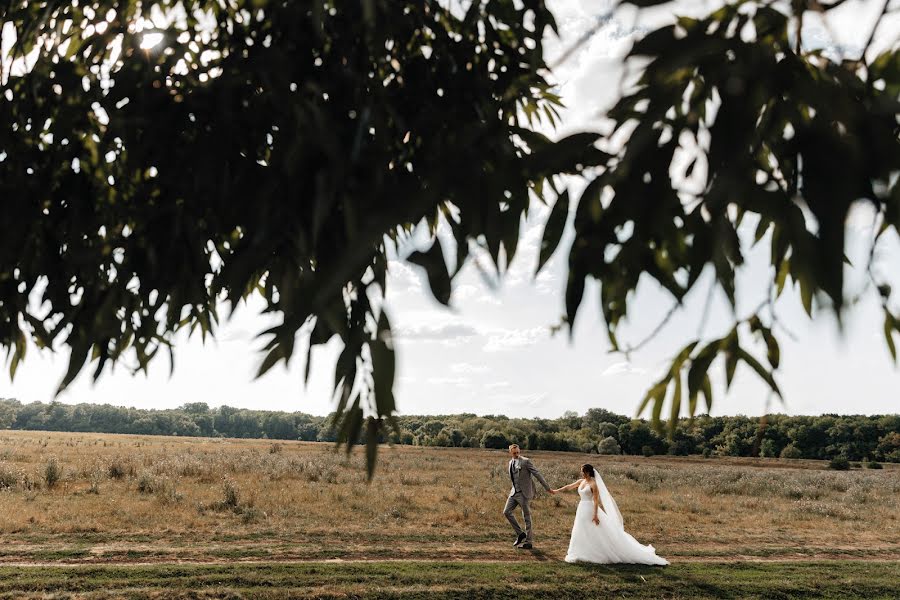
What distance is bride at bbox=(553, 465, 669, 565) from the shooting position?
9.95m

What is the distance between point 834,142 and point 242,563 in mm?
9553

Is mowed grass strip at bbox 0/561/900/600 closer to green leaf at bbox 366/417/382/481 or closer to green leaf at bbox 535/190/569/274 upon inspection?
green leaf at bbox 366/417/382/481

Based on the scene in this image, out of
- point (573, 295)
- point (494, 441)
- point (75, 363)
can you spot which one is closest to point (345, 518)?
point (75, 363)

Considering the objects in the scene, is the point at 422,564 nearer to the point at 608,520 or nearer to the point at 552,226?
the point at 608,520

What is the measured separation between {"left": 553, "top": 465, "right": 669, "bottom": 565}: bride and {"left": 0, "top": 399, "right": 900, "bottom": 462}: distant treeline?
11284mm

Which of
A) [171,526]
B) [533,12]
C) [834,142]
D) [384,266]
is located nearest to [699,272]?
[834,142]

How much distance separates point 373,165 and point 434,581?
26.1 feet

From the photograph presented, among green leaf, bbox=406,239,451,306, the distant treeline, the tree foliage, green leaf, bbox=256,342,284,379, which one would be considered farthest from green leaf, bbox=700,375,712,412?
the distant treeline

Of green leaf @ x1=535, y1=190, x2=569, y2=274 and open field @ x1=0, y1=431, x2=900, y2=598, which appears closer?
green leaf @ x1=535, y1=190, x2=569, y2=274

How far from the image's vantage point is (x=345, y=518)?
1280cm

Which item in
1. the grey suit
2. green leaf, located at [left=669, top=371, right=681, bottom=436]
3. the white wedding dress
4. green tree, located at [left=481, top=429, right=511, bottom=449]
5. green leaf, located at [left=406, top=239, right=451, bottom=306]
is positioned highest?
green leaf, located at [left=406, top=239, right=451, bottom=306]

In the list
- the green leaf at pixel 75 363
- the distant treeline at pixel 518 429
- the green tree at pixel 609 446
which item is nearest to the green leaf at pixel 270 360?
the green leaf at pixel 75 363

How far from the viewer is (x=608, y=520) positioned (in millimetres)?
10094

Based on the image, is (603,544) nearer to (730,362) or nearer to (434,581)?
(434,581)
